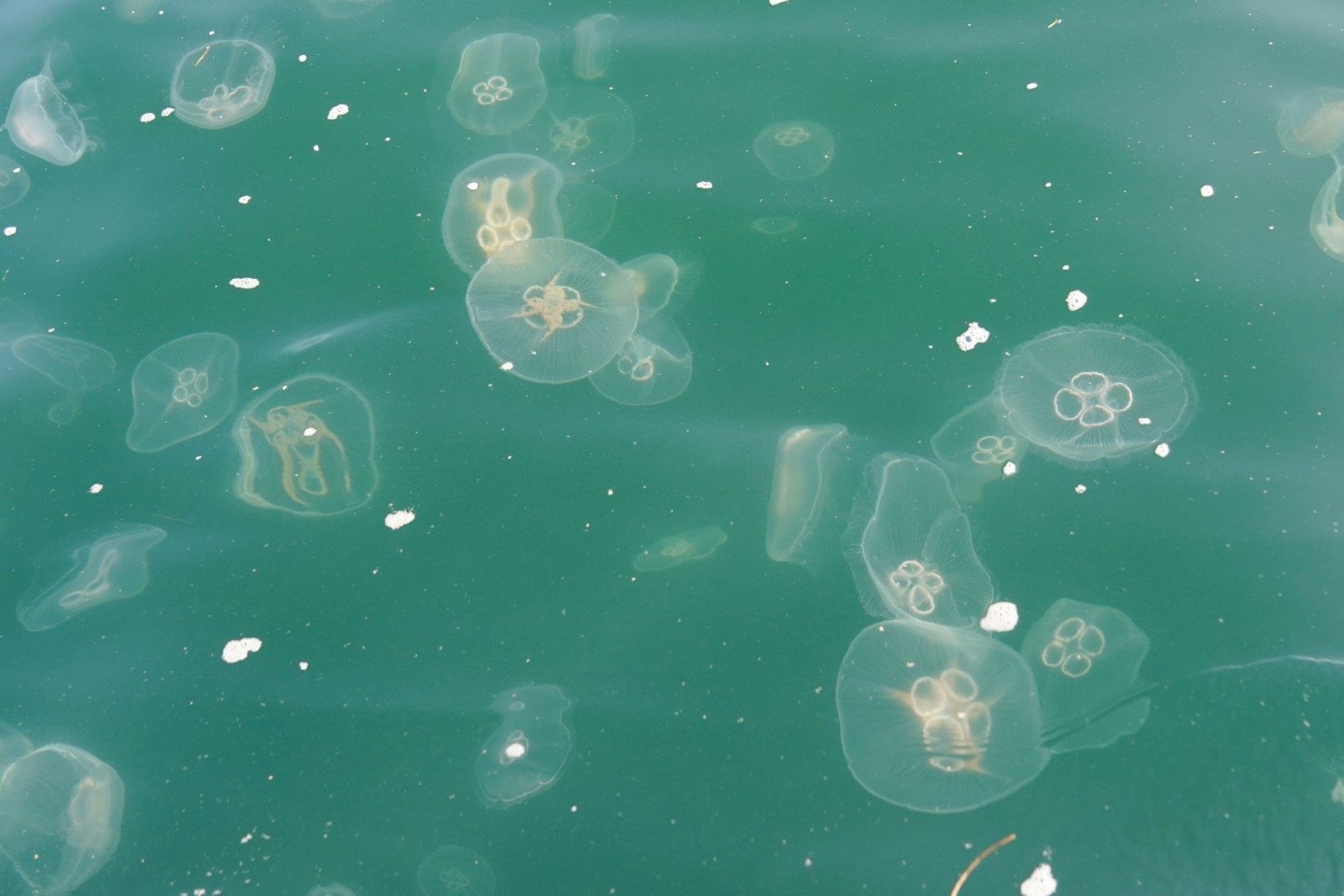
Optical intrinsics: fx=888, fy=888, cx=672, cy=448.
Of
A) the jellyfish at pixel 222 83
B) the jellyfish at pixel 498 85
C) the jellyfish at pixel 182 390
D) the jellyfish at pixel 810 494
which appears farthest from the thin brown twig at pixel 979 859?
the jellyfish at pixel 222 83

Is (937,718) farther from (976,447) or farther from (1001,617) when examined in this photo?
(976,447)

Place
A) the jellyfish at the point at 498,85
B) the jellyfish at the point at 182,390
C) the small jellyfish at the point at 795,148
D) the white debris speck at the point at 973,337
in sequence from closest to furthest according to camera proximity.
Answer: the white debris speck at the point at 973,337, the jellyfish at the point at 182,390, the small jellyfish at the point at 795,148, the jellyfish at the point at 498,85

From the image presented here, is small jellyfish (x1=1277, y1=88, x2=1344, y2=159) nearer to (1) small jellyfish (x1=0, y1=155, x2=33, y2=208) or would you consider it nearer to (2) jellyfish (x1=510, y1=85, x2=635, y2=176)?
(2) jellyfish (x1=510, y1=85, x2=635, y2=176)

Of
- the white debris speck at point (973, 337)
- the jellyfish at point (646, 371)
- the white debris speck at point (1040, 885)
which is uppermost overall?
the white debris speck at point (973, 337)

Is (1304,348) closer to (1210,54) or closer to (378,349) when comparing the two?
(1210,54)

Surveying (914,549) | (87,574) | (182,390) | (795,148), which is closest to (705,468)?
(914,549)

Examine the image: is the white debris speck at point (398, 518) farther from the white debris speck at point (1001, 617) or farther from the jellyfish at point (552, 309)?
the white debris speck at point (1001, 617)
